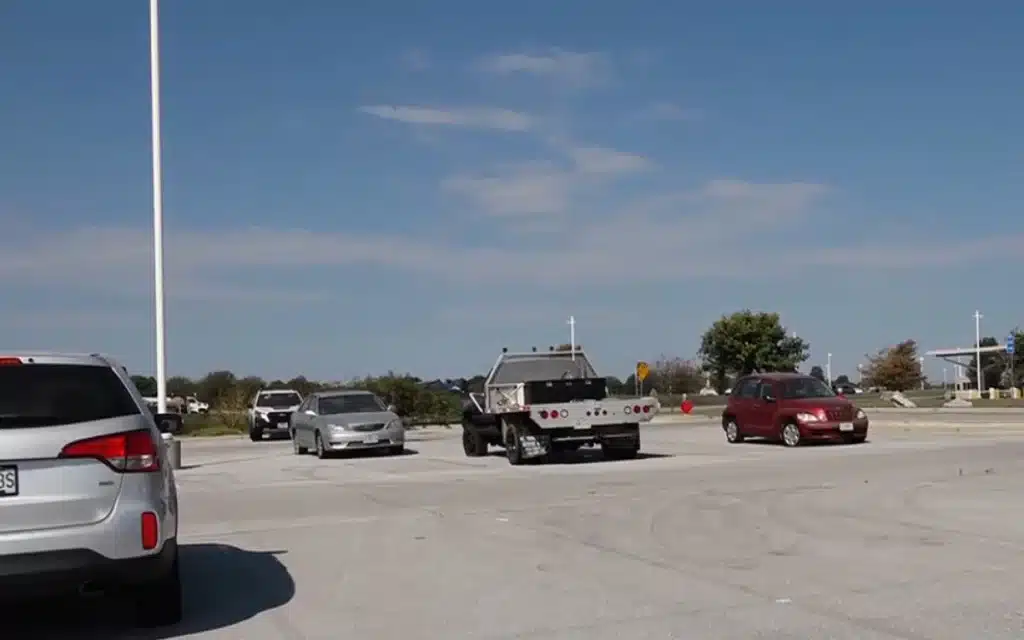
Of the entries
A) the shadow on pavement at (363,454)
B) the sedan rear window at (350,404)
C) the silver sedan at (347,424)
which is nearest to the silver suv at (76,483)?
the silver sedan at (347,424)

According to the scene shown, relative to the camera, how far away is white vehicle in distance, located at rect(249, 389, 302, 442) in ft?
124

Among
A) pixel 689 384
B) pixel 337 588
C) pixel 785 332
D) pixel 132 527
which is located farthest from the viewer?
pixel 689 384

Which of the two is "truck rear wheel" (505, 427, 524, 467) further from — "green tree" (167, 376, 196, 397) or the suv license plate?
"green tree" (167, 376, 196, 397)

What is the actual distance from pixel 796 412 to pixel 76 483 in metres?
20.6

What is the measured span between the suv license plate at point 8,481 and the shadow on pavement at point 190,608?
4.66 ft

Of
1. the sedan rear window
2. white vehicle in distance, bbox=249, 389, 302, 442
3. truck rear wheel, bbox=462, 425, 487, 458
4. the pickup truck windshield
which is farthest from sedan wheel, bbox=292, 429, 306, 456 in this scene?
the pickup truck windshield

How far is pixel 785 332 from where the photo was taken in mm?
74875

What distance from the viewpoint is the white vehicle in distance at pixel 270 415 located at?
37688mm

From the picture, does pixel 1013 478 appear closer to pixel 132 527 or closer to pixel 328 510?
pixel 328 510

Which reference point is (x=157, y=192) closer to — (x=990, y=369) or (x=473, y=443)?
(x=473, y=443)

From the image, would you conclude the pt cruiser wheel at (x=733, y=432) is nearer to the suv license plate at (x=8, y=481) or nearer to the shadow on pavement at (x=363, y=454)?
the shadow on pavement at (x=363, y=454)

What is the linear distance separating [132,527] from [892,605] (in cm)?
483

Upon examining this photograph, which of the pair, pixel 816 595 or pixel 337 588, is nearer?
pixel 816 595

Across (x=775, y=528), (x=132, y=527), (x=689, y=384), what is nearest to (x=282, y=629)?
(x=132, y=527)
